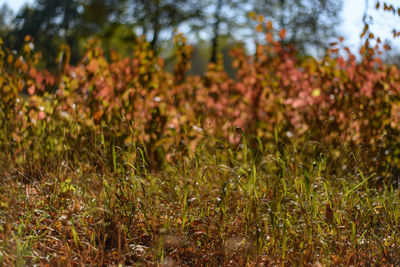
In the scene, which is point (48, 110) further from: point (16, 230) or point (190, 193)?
point (190, 193)

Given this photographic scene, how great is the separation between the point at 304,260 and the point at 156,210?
0.85 m

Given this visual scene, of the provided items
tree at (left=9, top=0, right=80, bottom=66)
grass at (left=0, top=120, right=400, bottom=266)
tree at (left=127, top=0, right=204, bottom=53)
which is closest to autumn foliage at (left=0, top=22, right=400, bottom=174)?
grass at (left=0, top=120, right=400, bottom=266)

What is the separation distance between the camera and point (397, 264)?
6.78ft

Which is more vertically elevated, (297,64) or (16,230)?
(297,64)

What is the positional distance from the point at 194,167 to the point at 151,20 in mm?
6624

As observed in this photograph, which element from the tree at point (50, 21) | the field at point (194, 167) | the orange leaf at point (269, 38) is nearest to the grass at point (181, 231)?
the field at point (194, 167)

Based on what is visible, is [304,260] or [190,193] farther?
[190,193]

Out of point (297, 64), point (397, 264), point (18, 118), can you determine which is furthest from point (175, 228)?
point (297, 64)

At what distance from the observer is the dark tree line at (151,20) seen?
8.95 meters

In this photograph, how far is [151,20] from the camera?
8.72 m

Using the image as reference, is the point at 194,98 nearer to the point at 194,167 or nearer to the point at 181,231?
the point at 194,167

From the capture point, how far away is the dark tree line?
8.95 m

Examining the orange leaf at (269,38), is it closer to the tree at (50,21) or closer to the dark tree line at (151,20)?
the dark tree line at (151,20)

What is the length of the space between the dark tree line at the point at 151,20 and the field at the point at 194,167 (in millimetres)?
3425
